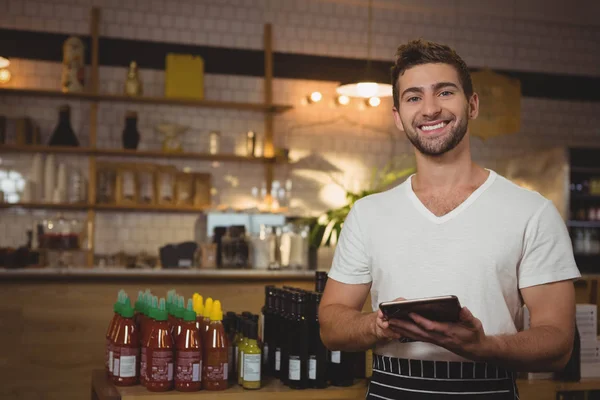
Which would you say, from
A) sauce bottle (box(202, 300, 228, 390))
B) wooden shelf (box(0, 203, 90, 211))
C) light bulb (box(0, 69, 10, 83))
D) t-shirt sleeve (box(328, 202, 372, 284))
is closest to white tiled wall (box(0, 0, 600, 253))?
light bulb (box(0, 69, 10, 83))

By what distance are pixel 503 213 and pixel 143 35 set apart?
18.2 ft

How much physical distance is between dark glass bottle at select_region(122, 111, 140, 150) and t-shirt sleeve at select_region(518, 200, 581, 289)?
16.8ft

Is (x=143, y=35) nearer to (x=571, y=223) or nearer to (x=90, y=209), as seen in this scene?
(x=90, y=209)

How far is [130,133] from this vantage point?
6.34 metres

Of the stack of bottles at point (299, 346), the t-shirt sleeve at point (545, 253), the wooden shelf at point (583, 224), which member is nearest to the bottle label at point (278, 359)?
the stack of bottles at point (299, 346)

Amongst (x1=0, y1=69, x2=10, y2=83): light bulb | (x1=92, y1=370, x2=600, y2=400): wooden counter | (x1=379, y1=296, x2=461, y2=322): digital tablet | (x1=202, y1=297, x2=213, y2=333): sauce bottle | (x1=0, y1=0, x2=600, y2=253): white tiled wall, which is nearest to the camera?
(x1=379, y1=296, x2=461, y2=322): digital tablet

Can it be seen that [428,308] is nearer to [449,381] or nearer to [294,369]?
[449,381]

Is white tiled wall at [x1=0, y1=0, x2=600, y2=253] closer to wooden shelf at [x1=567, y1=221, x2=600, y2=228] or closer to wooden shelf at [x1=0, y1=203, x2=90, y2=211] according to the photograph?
wooden shelf at [x1=0, y1=203, x2=90, y2=211]

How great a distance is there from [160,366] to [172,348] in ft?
0.23

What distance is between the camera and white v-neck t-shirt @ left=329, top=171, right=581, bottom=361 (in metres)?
1.62

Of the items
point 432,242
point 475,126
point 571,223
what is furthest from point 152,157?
point 432,242

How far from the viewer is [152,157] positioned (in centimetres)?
662

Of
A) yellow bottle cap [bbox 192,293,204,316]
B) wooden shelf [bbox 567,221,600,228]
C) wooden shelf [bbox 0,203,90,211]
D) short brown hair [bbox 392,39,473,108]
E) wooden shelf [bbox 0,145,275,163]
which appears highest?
wooden shelf [bbox 0,145,275,163]

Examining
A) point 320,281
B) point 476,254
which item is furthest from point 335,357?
point 476,254
